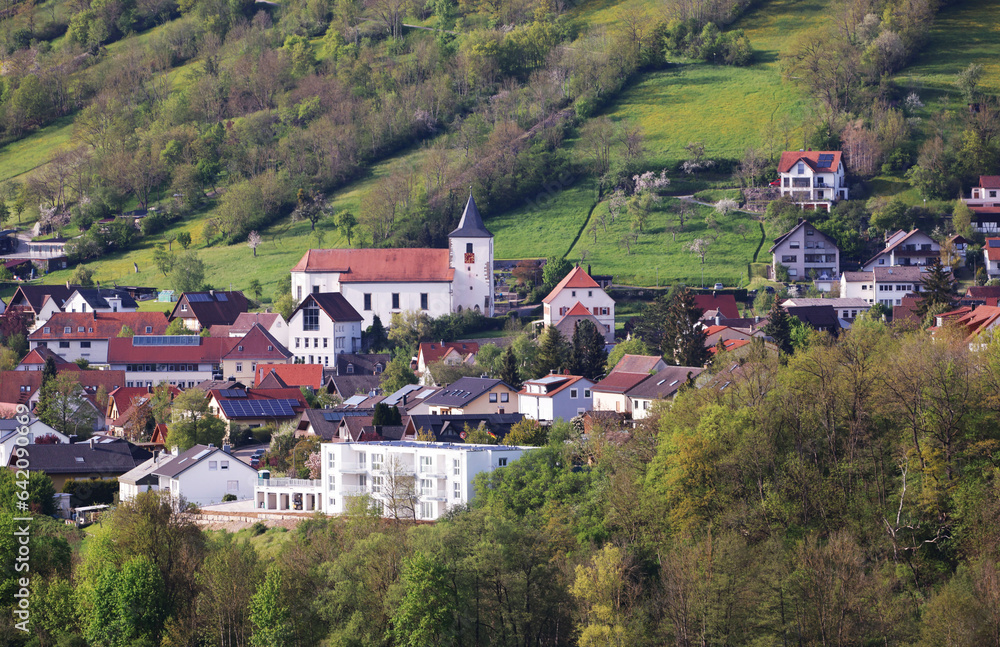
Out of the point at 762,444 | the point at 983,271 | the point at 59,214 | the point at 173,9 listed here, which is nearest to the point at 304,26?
the point at 173,9

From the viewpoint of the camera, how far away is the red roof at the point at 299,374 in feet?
283

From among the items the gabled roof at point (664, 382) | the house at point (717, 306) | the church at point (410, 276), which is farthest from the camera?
the church at point (410, 276)

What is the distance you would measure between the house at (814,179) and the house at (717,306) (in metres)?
20.4

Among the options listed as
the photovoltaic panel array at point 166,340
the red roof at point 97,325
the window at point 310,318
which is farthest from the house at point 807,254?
the red roof at point 97,325

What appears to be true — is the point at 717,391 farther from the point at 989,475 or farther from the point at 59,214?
the point at 59,214

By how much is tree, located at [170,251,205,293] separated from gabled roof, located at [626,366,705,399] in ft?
186

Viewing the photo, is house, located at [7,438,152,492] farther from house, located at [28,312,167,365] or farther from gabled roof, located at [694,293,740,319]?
gabled roof, located at [694,293,740,319]

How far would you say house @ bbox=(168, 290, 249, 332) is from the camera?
104m

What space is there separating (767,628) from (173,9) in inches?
6946

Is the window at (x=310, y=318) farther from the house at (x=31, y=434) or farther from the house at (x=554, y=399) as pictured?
the house at (x=554, y=399)

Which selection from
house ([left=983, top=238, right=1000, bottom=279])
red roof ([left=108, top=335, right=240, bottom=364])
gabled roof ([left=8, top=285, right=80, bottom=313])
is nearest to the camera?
red roof ([left=108, top=335, right=240, bottom=364])

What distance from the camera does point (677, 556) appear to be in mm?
41344

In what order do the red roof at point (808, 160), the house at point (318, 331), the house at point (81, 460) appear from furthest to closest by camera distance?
the red roof at point (808, 160) → the house at point (318, 331) → the house at point (81, 460)

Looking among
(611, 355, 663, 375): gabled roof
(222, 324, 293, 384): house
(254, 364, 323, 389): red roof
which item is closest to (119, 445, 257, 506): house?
(611, 355, 663, 375): gabled roof
